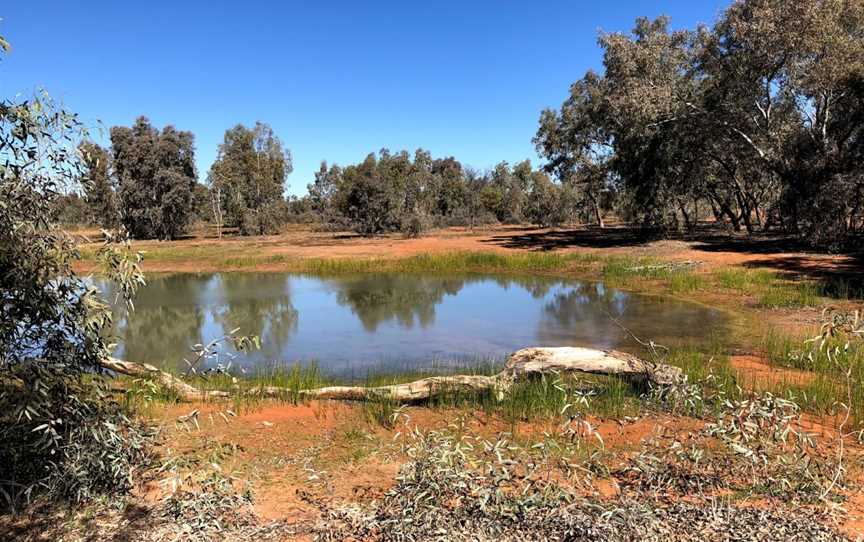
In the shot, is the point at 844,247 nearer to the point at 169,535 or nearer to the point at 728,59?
the point at 728,59

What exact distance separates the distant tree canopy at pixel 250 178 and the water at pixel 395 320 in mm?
27455

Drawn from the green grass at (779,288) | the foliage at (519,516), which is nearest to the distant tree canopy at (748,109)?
the green grass at (779,288)

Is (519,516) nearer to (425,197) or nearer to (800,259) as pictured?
(800,259)

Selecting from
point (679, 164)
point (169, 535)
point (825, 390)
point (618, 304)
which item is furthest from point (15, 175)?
point (679, 164)

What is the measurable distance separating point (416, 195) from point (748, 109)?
36.9 meters

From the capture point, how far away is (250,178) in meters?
54.0

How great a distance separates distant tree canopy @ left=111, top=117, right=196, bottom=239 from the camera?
4166cm

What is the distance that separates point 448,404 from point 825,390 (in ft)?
13.9

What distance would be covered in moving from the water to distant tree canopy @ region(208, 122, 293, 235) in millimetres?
27455

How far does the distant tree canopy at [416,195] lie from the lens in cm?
4306

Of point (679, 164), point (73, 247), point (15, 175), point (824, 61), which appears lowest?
point (73, 247)

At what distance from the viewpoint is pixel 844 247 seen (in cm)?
2105

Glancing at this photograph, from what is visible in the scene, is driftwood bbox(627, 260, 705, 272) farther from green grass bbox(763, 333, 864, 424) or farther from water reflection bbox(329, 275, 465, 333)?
green grass bbox(763, 333, 864, 424)

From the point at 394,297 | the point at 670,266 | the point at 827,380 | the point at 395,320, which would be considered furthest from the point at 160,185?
the point at 827,380
